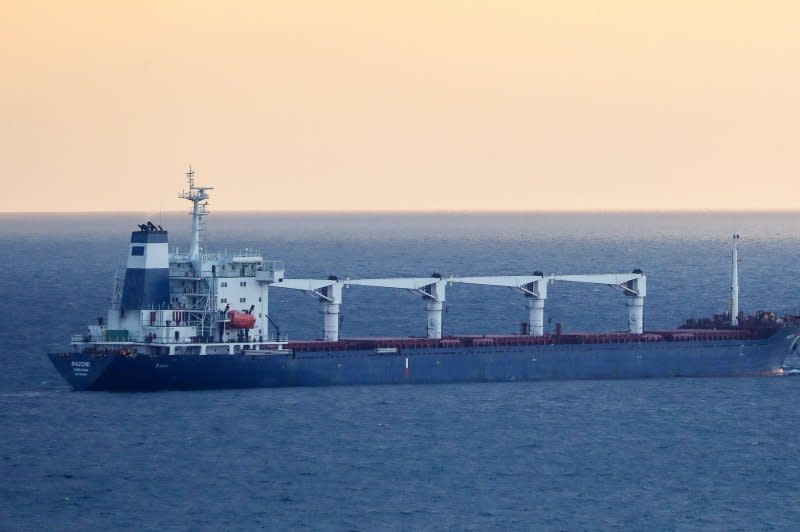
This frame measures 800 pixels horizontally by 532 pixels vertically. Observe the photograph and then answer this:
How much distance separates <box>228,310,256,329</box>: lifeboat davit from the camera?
3487 inches

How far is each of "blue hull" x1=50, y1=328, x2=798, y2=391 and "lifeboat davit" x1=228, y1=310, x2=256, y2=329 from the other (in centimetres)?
172

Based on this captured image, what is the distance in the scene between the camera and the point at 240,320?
3487 inches

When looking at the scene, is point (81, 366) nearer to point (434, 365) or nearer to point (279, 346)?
point (279, 346)

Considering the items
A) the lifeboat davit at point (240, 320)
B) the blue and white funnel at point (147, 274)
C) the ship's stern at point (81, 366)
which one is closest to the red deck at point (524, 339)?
the lifeboat davit at point (240, 320)

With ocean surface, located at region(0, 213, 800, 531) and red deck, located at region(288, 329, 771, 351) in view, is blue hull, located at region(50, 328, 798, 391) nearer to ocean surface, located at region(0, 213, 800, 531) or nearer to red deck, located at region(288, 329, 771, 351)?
red deck, located at region(288, 329, 771, 351)

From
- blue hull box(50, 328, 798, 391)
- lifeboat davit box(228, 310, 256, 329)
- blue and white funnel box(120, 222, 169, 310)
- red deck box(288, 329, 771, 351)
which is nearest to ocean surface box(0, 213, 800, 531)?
blue hull box(50, 328, 798, 391)

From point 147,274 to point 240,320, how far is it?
16.4 feet

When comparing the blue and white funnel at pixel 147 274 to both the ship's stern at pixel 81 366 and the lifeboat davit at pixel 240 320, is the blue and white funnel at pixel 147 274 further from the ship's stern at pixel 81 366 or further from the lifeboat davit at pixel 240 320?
the ship's stern at pixel 81 366

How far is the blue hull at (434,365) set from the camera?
282ft

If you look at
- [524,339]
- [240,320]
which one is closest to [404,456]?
[240,320]

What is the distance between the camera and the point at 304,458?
70938mm

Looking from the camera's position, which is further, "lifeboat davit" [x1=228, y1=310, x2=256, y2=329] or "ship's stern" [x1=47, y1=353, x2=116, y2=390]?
"lifeboat davit" [x1=228, y1=310, x2=256, y2=329]

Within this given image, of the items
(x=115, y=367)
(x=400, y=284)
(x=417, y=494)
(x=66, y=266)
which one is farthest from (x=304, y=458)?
(x=66, y=266)

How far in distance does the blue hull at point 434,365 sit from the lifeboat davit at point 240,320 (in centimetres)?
172
